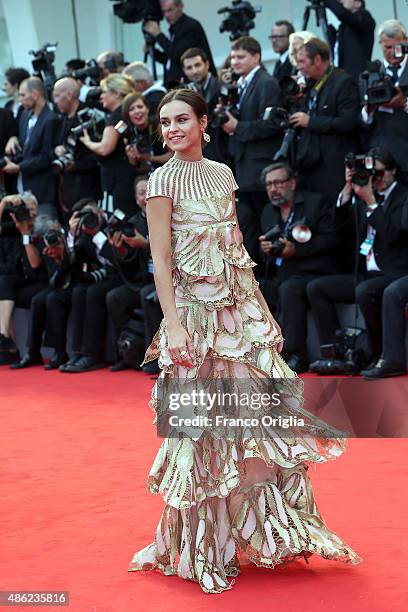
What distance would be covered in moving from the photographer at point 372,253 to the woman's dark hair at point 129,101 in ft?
5.62

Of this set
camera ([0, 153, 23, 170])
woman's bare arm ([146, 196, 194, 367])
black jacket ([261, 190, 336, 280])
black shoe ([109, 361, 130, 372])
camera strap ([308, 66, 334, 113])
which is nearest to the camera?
woman's bare arm ([146, 196, 194, 367])

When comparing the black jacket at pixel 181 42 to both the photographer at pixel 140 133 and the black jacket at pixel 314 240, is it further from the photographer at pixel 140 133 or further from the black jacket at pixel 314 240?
the black jacket at pixel 314 240

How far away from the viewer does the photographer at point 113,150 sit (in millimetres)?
8844

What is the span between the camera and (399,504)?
4.38 metres

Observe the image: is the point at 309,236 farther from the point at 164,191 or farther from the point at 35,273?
the point at 164,191

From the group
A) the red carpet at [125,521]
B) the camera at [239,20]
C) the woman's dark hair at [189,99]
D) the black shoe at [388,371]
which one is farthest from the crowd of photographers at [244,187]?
the woman's dark hair at [189,99]

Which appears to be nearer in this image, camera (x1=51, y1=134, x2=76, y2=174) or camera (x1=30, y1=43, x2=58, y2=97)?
camera (x1=51, y1=134, x2=76, y2=174)

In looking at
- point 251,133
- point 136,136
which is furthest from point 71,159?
point 251,133

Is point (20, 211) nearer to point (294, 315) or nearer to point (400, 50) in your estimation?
point (294, 315)

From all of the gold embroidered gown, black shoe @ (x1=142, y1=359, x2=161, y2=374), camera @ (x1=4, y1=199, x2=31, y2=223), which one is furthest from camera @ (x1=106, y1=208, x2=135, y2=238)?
the gold embroidered gown

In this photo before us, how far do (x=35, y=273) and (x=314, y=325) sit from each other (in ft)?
9.67

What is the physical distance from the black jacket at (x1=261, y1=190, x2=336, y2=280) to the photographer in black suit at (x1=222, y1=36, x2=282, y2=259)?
0.34 m

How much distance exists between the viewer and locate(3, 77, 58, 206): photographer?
31.8 feet

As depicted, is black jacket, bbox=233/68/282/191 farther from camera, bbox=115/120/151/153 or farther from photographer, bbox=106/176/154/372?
photographer, bbox=106/176/154/372
